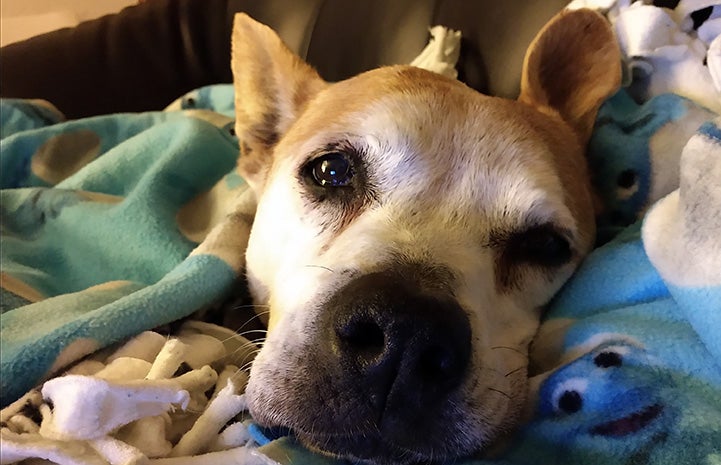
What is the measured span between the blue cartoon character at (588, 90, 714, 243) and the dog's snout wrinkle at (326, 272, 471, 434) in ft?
2.01

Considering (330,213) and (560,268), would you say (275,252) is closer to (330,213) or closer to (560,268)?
(330,213)

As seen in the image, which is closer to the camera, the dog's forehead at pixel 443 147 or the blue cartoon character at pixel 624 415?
the blue cartoon character at pixel 624 415

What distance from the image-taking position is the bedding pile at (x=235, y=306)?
2.63 feet

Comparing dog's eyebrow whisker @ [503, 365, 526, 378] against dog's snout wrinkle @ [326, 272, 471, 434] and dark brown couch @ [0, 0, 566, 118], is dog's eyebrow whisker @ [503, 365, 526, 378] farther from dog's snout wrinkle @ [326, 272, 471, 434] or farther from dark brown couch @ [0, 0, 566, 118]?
dark brown couch @ [0, 0, 566, 118]

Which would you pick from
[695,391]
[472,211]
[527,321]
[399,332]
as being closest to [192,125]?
[472,211]

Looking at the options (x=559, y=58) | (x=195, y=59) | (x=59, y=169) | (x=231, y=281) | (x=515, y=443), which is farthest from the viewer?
(x=195, y=59)

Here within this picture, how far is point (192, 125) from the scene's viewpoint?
176 centimetres

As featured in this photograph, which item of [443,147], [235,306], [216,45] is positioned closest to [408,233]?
[443,147]

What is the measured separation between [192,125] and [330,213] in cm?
74

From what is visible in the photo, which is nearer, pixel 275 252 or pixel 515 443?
pixel 515 443

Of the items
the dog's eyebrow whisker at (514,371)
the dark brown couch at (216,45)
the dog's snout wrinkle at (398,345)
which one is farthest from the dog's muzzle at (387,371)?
the dark brown couch at (216,45)

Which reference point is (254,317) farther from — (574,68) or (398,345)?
(574,68)

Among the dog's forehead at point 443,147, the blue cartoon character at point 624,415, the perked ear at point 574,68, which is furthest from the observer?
the perked ear at point 574,68

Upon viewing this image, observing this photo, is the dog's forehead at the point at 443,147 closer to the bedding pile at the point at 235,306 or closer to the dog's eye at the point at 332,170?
the dog's eye at the point at 332,170
